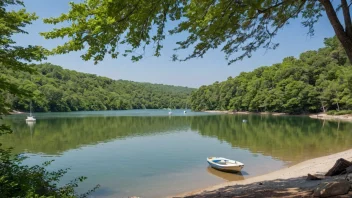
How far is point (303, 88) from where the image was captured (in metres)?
86.9

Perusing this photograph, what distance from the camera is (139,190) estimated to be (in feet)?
54.7

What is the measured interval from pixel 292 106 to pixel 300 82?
773 cm

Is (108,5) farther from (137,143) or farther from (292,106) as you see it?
(292,106)

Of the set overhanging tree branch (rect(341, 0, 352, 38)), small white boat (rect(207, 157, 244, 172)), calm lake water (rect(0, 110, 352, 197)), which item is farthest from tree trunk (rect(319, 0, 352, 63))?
small white boat (rect(207, 157, 244, 172))

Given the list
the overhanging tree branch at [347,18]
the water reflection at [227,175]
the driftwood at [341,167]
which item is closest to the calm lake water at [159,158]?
the water reflection at [227,175]

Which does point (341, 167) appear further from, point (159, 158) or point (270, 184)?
point (159, 158)

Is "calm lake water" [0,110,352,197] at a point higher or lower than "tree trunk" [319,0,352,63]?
lower

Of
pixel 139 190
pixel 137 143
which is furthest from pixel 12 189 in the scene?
pixel 137 143

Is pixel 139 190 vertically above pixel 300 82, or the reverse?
pixel 300 82

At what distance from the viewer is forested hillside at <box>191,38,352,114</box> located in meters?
75.6

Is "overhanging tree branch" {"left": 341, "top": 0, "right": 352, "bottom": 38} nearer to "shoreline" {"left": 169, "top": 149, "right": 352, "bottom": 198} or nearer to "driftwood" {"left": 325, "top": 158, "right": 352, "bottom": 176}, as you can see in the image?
"shoreline" {"left": 169, "top": 149, "right": 352, "bottom": 198}

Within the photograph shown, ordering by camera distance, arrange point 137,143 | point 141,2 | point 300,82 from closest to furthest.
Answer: point 141,2 → point 137,143 → point 300,82

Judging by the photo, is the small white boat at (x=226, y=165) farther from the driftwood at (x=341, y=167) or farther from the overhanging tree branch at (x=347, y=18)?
the overhanging tree branch at (x=347, y=18)

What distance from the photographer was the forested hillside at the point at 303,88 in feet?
248
